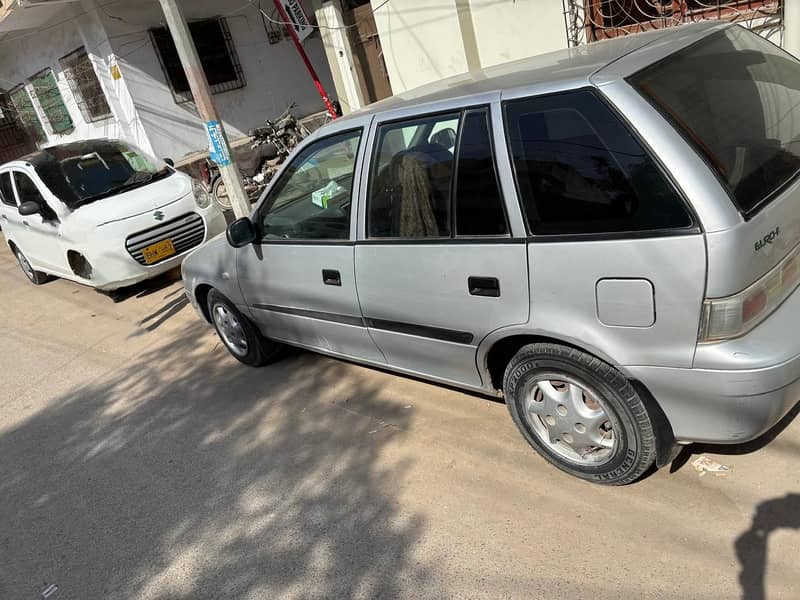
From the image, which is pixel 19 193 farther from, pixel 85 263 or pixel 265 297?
pixel 265 297

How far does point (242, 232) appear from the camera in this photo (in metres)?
3.64

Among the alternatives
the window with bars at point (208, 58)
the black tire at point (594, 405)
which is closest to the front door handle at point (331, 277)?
the black tire at point (594, 405)

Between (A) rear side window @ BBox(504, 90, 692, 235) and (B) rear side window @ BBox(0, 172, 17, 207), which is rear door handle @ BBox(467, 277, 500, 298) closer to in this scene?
(A) rear side window @ BBox(504, 90, 692, 235)

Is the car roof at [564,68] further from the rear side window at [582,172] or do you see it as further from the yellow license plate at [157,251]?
the yellow license plate at [157,251]

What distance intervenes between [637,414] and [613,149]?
40.3 inches

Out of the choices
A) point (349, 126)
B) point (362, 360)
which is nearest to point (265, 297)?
point (362, 360)

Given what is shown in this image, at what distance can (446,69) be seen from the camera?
283 inches

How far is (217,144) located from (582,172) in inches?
209

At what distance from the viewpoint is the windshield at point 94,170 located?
22.7 ft

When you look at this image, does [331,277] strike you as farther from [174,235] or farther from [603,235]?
[174,235]

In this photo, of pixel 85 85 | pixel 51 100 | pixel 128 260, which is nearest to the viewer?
pixel 128 260

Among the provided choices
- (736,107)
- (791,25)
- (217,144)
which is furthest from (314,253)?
(791,25)

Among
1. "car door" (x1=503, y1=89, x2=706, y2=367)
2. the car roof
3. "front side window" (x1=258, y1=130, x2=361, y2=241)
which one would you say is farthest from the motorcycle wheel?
"car door" (x1=503, y1=89, x2=706, y2=367)

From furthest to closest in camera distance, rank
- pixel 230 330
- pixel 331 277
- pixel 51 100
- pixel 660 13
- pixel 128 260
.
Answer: pixel 51 100 < pixel 128 260 < pixel 660 13 < pixel 230 330 < pixel 331 277
